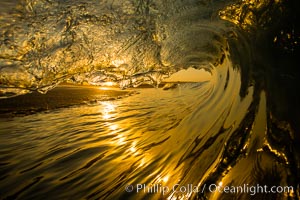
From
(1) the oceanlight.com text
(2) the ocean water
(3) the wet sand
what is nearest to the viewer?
(1) the oceanlight.com text

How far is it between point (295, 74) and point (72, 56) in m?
2.47

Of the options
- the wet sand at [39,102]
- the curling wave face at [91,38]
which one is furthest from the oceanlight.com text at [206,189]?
the wet sand at [39,102]

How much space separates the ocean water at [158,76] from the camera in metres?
2.48

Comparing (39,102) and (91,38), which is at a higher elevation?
(91,38)

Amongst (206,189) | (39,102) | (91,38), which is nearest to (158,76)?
(91,38)

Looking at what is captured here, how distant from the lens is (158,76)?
4.05 m

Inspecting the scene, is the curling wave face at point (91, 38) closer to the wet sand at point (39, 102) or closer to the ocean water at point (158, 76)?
the ocean water at point (158, 76)

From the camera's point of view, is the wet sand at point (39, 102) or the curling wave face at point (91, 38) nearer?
the curling wave face at point (91, 38)

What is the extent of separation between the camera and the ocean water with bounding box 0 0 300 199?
2482mm

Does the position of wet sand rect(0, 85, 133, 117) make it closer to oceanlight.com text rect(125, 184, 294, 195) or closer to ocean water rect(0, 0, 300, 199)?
ocean water rect(0, 0, 300, 199)

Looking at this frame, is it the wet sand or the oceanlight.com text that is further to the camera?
the wet sand

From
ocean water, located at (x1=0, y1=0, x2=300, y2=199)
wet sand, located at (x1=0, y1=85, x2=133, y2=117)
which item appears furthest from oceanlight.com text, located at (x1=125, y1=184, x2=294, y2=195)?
wet sand, located at (x1=0, y1=85, x2=133, y2=117)

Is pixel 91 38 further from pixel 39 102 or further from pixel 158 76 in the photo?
pixel 39 102

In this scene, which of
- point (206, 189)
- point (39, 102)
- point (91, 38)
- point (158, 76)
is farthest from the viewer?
point (39, 102)
